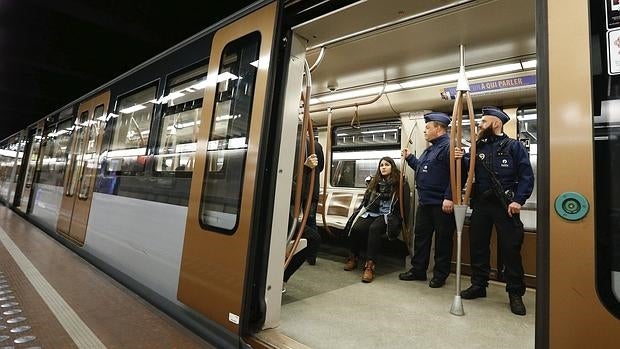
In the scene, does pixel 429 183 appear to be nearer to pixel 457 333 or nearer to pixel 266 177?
pixel 457 333

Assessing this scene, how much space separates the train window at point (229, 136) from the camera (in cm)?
189

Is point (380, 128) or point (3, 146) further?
point (3, 146)

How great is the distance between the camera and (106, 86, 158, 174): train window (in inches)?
109

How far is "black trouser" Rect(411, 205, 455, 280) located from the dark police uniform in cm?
31

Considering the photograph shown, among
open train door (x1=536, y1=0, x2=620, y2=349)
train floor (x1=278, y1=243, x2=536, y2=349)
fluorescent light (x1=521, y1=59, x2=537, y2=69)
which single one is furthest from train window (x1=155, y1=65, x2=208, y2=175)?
fluorescent light (x1=521, y1=59, x2=537, y2=69)

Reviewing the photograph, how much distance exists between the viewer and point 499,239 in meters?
2.62

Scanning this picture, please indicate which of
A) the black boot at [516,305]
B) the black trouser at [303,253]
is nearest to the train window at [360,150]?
the black trouser at [303,253]

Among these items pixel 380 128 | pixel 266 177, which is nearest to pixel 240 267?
pixel 266 177

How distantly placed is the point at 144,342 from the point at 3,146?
1377cm

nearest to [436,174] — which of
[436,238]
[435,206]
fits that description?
[435,206]

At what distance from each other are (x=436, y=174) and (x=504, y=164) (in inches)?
26.3

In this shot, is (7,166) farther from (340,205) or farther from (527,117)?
(527,117)

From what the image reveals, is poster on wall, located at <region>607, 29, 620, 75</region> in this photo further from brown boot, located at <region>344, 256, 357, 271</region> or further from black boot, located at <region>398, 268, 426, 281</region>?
brown boot, located at <region>344, 256, 357, 271</region>

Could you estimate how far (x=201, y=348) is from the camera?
70.9 inches
